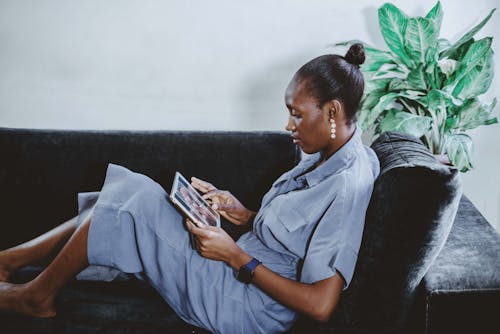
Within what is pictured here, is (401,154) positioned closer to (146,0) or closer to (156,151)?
(156,151)

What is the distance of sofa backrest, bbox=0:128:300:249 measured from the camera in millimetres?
1902

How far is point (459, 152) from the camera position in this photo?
174 centimetres

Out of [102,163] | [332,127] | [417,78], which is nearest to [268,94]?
[417,78]

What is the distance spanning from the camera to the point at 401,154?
130 cm

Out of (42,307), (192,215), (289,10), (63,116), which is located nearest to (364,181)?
(192,215)

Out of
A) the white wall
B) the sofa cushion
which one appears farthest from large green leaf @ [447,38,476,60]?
the sofa cushion

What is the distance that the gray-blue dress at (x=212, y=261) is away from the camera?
1266mm

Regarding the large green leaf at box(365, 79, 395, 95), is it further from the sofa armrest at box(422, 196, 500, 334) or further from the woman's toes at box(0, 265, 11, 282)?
the woman's toes at box(0, 265, 11, 282)

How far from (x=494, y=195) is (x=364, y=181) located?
1.24m

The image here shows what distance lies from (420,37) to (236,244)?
3.29 ft

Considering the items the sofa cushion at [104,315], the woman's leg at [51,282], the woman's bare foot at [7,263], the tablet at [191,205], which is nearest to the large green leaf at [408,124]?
the tablet at [191,205]

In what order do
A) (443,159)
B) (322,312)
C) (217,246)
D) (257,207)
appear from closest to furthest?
(322,312)
(217,246)
(443,159)
(257,207)

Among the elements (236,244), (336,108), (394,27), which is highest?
(394,27)

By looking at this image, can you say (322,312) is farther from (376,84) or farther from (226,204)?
(376,84)
